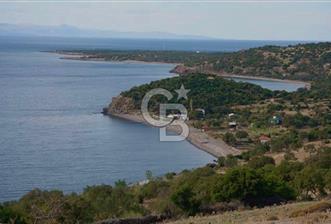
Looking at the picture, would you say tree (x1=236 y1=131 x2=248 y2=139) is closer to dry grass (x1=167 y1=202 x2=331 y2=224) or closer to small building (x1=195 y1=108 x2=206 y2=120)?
small building (x1=195 y1=108 x2=206 y2=120)

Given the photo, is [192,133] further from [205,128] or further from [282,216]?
[282,216]

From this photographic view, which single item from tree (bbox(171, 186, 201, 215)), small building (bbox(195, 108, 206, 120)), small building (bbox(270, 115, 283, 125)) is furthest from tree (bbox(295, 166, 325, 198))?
small building (bbox(195, 108, 206, 120))

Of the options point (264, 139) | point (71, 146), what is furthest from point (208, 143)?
point (71, 146)

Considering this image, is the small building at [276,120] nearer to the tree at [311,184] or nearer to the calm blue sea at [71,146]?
the calm blue sea at [71,146]

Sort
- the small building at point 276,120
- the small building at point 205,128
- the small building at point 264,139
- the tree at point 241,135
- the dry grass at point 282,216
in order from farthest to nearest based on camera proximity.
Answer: the small building at point 205,128 < the small building at point 276,120 < the tree at point 241,135 < the small building at point 264,139 < the dry grass at point 282,216

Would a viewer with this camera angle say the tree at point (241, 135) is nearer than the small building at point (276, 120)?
Yes

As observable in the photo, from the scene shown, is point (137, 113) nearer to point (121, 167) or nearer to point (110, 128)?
point (110, 128)

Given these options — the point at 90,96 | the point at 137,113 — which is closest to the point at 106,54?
the point at 90,96

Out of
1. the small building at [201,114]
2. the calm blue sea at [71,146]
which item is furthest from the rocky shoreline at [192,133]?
the small building at [201,114]
